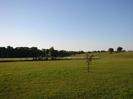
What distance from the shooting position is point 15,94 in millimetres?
19562

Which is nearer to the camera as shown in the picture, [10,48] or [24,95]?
[24,95]

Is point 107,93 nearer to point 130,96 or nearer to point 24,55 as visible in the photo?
point 130,96

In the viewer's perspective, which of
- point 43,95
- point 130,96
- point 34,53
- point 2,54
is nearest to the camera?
point 130,96

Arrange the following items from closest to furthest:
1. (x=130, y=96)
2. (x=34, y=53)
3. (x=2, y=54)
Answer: (x=130, y=96), (x=2, y=54), (x=34, y=53)

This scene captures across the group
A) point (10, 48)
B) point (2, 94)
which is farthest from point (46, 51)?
point (2, 94)

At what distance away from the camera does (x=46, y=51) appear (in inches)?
7441

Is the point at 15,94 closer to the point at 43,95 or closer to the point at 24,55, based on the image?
the point at 43,95

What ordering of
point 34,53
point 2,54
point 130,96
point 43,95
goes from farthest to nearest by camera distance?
1. point 34,53
2. point 2,54
3. point 43,95
4. point 130,96

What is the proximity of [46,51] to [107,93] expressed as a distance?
171 meters

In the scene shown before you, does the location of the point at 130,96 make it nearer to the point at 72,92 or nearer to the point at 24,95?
the point at 72,92

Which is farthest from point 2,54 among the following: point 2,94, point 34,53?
point 2,94

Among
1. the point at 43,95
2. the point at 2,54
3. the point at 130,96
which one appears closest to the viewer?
the point at 130,96

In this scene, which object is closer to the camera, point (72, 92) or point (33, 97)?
point (33, 97)

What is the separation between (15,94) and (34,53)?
17389 centimetres
